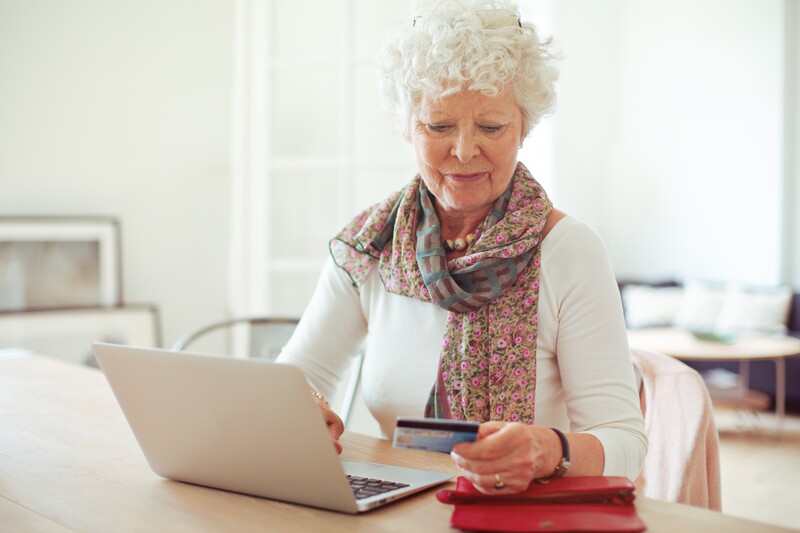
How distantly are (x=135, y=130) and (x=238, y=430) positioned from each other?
3.20 meters

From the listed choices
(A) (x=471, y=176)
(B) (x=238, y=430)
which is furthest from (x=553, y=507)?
(A) (x=471, y=176)

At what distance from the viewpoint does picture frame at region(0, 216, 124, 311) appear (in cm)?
356

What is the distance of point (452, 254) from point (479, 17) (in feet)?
1.39

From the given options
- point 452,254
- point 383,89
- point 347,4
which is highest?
point 347,4

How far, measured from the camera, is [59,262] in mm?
3695

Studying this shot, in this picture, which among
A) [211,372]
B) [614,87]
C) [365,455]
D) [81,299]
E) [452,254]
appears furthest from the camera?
[614,87]

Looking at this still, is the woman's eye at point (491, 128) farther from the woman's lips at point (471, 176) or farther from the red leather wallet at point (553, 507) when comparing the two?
the red leather wallet at point (553, 507)

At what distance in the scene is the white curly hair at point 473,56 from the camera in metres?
1.41

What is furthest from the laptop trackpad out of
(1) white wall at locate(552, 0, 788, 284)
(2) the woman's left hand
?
(1) white wall at locate(552, 0, 788, 284)

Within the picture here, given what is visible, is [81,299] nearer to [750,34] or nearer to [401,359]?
[401,359]

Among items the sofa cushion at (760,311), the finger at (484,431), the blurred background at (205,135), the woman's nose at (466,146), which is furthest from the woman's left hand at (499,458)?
the sofa cushion at (760,311)

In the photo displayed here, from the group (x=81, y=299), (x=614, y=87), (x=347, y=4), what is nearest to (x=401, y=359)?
(x=347, y=4)

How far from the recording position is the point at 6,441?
1.39m

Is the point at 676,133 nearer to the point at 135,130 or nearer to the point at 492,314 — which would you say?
the point at 135,130
